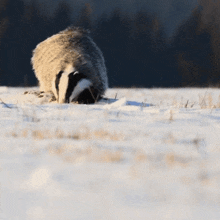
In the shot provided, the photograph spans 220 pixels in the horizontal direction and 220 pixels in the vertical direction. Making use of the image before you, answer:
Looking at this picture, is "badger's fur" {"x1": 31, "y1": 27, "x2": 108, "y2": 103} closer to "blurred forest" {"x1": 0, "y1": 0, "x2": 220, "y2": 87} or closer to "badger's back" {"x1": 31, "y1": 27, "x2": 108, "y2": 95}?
"badger's back" {"x1": 31, "y1": 27, "x2": 108, "y2": 95}

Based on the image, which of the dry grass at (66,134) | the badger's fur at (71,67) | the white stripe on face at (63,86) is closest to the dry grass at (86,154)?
the dry grass at (66,134)

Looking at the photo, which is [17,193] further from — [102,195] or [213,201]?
[213,201]

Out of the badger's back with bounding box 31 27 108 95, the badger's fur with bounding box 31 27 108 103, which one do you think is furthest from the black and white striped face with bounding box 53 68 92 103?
the badger's back with bounding box 31 27 108 95

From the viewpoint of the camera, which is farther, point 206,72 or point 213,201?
point 206,72

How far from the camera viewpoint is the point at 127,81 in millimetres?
23500

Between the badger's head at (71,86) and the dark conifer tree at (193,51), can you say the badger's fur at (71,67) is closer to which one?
the badger's head at (71,86)

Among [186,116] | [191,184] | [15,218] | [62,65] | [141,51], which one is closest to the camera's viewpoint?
[15,218]

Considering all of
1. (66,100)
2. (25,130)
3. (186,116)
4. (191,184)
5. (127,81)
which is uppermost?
(191,184)

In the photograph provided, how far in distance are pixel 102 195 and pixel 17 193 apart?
26 cm

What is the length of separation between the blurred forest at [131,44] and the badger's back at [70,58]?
16832 millimetres

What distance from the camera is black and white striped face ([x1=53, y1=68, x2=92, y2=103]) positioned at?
446 centimetres

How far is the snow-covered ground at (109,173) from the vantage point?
0.91m

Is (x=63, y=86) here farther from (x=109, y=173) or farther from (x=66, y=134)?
(x=109, y=173)

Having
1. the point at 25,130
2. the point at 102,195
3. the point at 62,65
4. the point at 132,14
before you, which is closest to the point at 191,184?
the point at 102,195
